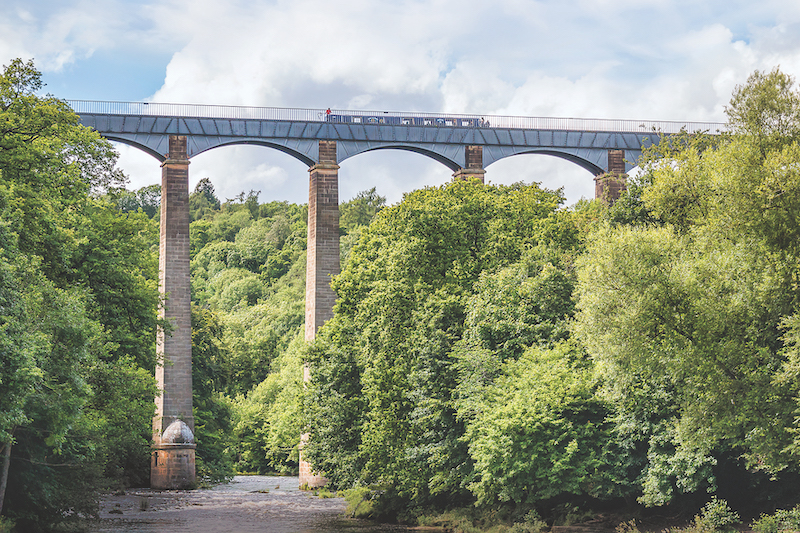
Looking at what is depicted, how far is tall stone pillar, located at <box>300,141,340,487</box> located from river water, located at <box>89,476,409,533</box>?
138 inches

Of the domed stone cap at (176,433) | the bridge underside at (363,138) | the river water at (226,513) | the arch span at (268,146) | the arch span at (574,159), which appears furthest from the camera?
the arch span at (574,159)

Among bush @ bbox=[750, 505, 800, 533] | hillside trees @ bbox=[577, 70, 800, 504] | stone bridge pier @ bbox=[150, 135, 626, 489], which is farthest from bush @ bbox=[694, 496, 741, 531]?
stone bridge pier @ bbox=[150, 135, 626, 489]

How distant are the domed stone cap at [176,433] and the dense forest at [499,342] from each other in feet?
27.6

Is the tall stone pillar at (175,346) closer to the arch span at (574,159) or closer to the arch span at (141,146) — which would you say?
the arch span at (141,146)

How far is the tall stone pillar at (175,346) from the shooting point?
51.7 metres

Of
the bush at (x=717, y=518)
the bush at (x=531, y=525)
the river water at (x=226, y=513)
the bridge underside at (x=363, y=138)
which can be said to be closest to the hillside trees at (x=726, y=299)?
the bush at (x=717, y=518)

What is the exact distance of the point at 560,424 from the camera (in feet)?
101

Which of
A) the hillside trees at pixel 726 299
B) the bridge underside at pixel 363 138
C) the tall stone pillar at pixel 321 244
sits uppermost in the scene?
the bridge underside at pixel 363 138

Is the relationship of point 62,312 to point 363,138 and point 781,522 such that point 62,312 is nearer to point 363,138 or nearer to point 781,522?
point 781,522

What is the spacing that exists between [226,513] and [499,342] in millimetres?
17785

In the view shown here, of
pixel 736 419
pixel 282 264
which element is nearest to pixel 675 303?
pixel 736 419

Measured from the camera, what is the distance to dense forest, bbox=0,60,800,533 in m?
24.4

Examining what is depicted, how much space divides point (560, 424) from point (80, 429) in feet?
46.7

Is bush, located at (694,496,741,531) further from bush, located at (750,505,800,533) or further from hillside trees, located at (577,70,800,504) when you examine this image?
bush, located at (750,505,800,533)
